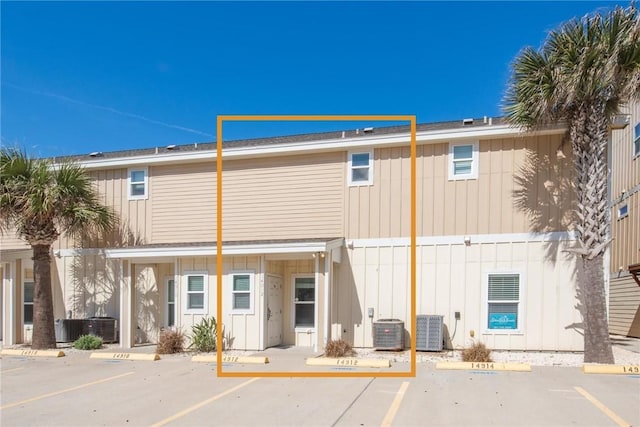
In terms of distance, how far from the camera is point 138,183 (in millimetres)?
Result: 16688

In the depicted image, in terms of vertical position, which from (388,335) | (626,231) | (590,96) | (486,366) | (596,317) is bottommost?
(486,366)

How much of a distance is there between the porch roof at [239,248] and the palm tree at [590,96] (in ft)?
17.8

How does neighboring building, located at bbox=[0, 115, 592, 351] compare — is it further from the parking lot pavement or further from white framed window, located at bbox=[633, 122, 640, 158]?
white framed window, located at bbox=[633, 122, 640, 158]

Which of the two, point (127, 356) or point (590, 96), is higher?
point (590, 96)

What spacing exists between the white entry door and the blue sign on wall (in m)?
5.74

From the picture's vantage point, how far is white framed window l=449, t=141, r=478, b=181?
13.7m

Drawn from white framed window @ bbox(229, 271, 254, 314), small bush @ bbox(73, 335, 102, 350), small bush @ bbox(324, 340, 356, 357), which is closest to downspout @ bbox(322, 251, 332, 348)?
small bush @ bbox(324, 340, 356, 357)

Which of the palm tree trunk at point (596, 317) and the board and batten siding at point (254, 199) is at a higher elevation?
the board and batten siding at point (254, 199)

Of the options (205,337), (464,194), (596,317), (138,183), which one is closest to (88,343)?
(205,337)

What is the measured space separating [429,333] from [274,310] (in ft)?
14.1

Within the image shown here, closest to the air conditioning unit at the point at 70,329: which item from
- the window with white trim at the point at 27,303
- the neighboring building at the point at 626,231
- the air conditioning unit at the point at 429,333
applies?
the window with white trim at the point at 27,303

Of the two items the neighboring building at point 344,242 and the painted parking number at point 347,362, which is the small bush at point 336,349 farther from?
the neighboring building at point 344,242

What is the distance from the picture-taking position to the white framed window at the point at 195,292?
14539 millimetres

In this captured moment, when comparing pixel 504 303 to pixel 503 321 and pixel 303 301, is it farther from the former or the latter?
pixel 303 301
